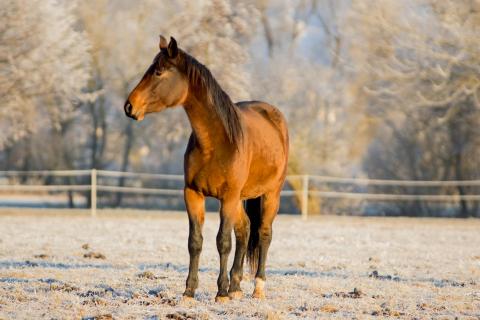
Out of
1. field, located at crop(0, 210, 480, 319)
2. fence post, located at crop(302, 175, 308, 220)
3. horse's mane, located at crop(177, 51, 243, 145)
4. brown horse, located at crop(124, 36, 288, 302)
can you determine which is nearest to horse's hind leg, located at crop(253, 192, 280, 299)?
field, located at crop(0, 210, 480, 319)

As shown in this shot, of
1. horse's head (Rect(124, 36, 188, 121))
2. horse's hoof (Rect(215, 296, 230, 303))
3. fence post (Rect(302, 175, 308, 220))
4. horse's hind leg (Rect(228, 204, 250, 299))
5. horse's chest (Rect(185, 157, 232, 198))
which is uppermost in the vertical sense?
horse's head (Rect(124, 36, 188, 121))

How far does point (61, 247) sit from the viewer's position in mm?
12000

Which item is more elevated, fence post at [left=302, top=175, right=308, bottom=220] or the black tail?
the black tail

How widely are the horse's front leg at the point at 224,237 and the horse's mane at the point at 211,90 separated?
53 centimetres

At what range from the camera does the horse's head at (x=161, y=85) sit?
6414 millimetres

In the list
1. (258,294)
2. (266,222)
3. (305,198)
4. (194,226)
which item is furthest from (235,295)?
(305,198)

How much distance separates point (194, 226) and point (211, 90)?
116 cm

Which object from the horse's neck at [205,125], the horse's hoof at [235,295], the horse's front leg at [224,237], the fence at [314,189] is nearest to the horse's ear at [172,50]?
the horse's neck at [205,125]

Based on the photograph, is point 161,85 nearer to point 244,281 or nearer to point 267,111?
point 267,111

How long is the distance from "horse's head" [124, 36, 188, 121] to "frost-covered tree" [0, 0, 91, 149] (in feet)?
48.5

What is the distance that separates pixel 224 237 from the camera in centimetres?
689

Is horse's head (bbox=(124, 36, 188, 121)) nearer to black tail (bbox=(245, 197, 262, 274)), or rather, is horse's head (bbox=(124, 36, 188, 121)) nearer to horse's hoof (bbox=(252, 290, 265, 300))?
black tail (bbox=(245, 197, 262, 274))

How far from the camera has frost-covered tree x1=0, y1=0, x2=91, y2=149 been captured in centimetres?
2064

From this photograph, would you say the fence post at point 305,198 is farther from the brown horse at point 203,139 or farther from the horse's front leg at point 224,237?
the horse's front leg at point 224,237
